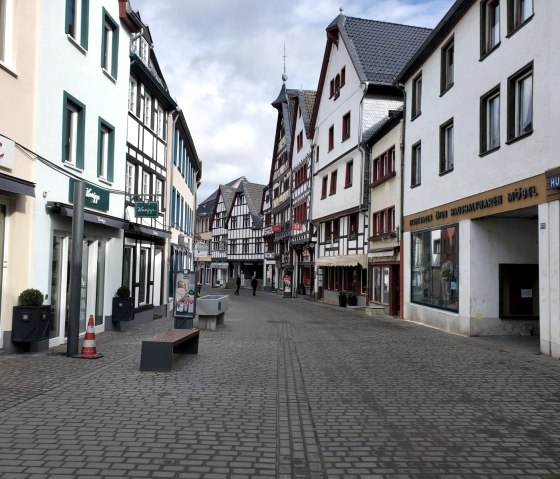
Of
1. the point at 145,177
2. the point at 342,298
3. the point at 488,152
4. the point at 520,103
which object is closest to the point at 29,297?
the point at 145,177

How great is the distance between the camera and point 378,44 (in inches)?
1199

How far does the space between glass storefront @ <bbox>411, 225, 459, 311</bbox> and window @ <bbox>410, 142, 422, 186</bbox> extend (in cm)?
187

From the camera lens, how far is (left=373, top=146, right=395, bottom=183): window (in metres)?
23.5

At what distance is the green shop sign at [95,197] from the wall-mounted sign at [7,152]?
2.62 meters

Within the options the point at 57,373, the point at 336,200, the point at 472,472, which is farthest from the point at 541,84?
the point at 336,200

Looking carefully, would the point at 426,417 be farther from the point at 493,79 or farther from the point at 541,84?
the point at 493,79

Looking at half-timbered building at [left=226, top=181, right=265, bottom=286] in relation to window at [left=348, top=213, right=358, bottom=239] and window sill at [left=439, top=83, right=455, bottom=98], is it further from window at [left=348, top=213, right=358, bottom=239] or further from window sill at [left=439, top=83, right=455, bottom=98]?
window sill at [left=439, top=83, right=455, bottom=98]

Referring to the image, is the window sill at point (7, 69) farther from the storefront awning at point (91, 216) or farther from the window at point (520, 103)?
the window at point (520, 103)

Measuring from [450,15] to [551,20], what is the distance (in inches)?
215

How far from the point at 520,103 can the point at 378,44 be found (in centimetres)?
1877

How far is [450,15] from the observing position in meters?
16.5

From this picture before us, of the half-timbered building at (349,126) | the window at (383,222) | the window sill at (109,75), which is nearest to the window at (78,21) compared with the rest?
Result: the window sill at (109,75)

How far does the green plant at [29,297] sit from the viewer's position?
1027 centimetres

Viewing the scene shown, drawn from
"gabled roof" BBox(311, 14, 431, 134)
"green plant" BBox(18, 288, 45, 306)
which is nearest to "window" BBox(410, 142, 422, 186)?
"gabled roof" BBox(311, 14, 431, 134)
